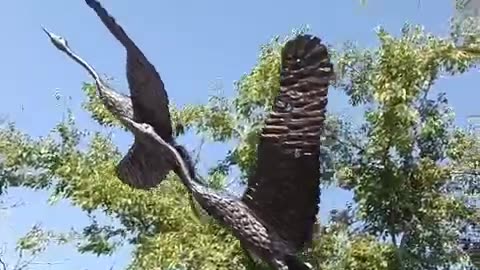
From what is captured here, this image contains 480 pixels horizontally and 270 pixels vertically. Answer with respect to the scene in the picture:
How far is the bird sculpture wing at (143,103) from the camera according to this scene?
3.45 m

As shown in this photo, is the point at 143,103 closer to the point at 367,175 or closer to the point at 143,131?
the point at 143,131

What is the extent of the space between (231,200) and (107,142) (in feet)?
10.1

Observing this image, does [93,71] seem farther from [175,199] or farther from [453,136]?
[453,136]

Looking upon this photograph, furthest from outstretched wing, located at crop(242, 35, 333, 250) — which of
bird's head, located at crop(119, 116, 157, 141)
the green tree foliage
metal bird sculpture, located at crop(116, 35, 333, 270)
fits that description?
the green tree foliage

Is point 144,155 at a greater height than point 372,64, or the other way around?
point 372,64

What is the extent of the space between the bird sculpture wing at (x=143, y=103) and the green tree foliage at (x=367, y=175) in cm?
133

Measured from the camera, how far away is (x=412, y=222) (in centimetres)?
524

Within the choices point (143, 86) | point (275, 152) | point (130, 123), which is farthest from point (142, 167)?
point (275, 152)

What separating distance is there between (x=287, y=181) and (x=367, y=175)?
2113mm

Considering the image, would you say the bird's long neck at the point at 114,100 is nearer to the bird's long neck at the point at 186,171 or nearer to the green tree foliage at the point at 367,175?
the bird's long neck at the point at 186,171

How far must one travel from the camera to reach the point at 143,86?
3539 millimetres

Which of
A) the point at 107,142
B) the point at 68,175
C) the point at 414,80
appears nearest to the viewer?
the point at 414,80

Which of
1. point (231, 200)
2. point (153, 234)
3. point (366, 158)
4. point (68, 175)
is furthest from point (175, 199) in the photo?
point (231, 200)

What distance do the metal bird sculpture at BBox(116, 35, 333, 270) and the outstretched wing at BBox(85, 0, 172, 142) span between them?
1.01 ft
